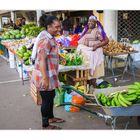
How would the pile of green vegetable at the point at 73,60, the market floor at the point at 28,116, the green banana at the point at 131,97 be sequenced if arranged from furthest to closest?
the pile of green vegetable at the point at 73,60 < the market floor at the point at 28,116 < the green banana at the point at 131,97

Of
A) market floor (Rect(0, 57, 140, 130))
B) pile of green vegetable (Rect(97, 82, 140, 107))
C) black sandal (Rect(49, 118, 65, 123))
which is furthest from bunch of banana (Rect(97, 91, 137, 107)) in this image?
black sandal (Rect(49, 118, 65, 123))

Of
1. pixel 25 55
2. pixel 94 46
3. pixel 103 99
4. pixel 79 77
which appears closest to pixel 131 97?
pixel 103 99

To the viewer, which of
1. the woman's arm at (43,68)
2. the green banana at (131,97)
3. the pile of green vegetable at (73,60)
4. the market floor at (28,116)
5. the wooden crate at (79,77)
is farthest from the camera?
the wooden crate at (79,77)

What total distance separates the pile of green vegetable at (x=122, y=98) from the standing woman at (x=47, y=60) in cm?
73

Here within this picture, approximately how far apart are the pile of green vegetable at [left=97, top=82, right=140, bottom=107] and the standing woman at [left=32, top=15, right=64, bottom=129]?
0.73 meters

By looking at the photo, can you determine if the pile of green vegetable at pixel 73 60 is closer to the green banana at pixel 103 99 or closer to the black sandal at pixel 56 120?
the black sandal at pixel 56 120

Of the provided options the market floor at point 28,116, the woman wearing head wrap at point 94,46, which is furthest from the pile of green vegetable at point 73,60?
the market floor at point 28,116

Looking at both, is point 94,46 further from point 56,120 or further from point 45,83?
point 45,83

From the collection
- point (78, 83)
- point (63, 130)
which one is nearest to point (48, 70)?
point (63, 130)

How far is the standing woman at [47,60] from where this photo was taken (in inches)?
159

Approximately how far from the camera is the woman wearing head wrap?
6168 millimetres

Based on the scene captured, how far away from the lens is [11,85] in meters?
7.31

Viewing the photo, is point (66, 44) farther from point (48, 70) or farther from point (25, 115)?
point (48, 70)

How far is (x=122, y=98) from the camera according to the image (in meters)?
3.68
